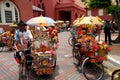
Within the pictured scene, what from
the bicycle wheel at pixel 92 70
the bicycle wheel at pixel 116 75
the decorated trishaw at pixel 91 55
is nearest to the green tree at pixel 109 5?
the decorated trishaw at pixel 91 55

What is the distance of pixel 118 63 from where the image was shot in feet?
28.1

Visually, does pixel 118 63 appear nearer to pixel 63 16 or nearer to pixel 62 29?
pixel 62 29

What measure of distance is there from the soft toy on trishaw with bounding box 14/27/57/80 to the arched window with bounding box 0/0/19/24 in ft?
38.2

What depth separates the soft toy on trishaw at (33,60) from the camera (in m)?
6.52

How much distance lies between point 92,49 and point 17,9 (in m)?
13.2

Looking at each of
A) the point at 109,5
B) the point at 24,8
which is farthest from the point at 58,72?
the point at 24,8

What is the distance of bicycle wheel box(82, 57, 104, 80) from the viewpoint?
6.90 m

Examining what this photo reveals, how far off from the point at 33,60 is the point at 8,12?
499 inches

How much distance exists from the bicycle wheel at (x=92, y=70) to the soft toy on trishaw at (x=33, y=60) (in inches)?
41.6

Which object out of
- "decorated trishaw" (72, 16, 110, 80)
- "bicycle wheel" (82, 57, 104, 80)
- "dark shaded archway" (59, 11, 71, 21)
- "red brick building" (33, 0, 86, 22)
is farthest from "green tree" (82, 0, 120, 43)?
"dark shaded archway" (59, 11, 71, 21)

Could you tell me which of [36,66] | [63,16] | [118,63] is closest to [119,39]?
[118,63]

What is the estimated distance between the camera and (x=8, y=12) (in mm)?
18922

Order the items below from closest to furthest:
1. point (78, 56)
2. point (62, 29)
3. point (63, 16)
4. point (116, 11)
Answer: point (78, 56) → point (116, 11) → point (62, 29) → point (63, 16)

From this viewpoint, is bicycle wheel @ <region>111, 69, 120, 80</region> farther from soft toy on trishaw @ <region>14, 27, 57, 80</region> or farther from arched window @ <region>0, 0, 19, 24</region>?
arched window @ <region>0, 0, 19, 24</region>
